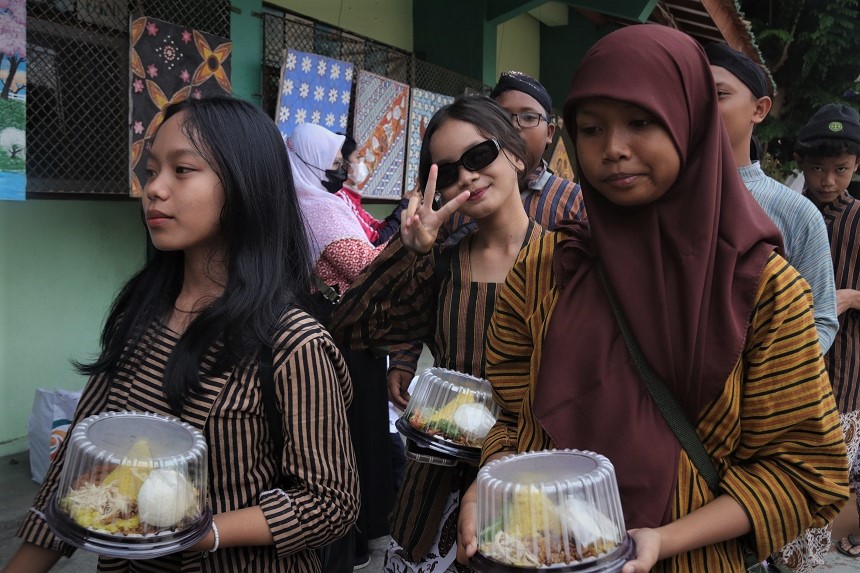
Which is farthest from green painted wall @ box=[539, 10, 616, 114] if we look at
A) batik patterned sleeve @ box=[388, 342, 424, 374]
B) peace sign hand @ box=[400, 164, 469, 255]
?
peace sign hand @ box=[400, 164, 469, 255]

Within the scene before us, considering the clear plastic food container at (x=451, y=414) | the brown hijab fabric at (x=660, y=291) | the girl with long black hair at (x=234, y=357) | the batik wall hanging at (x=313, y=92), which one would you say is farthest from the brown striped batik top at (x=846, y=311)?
the batik wall hanging at (x=313, y=92)

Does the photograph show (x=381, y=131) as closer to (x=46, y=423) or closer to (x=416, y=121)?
(x=416, y=121)

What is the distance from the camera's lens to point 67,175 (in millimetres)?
4301

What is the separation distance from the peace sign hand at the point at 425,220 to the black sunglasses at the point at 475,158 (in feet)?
0.66

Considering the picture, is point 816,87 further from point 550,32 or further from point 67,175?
point 67,175

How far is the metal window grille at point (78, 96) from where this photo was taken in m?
4.13

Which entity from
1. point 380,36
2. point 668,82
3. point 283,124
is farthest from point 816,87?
point 668,82

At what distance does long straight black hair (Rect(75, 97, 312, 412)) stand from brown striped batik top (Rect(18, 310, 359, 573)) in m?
0.04

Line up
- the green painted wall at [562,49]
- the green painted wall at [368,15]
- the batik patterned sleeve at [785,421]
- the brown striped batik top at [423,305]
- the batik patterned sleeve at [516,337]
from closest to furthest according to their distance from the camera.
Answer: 1. the batik patterned sleeve at [785,421]
2. the batik patterned sleeve at [516,337]
3. the brown striped batik top at [423,305]
4. the green painted wall at [368,15]
5. the green painted wall at [562,49]

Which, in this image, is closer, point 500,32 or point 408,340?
point 408,340

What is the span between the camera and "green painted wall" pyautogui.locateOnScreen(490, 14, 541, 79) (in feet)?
31.7

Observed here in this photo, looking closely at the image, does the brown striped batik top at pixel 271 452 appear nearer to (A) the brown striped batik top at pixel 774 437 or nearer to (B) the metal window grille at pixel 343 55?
(A) the brown striped batik top at pixel 774 437

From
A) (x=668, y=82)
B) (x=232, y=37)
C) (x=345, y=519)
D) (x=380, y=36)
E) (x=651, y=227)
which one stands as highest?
(x=380, y=36)

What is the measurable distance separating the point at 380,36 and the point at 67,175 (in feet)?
12.7
